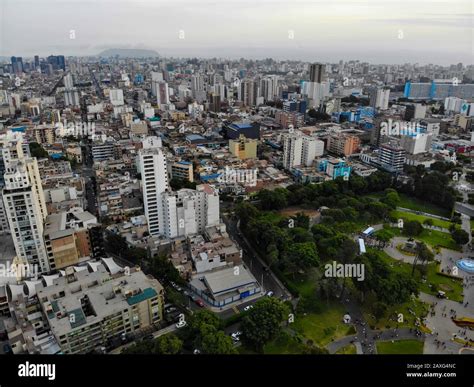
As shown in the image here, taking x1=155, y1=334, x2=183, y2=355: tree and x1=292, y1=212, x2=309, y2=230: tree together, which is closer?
x1=155, y1=334, x2=183, y2=355: tree

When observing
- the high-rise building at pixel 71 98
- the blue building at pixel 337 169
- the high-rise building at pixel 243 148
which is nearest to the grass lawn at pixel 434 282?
the blue building at pixel 337 169

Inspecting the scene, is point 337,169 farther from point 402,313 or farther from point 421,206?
point 402,313

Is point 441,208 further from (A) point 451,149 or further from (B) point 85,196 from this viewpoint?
(B) point 85,196

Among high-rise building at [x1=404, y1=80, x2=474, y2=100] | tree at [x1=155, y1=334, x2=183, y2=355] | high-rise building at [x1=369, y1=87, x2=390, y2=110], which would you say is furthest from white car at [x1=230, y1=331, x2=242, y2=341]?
high-rise building at [x1=404, y1=80, x2=474, y2=100]

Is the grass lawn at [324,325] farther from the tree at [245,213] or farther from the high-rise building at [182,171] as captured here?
the high-rise building at [182,171]

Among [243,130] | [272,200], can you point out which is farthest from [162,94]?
[272,200]

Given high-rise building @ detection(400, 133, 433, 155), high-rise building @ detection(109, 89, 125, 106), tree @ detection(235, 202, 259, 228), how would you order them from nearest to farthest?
tree @ detection(235, 202, 259, 228), high-rise building @ detection(400, 133, 433, 155), high-rise building @ detection(109, 89, 125, 106)

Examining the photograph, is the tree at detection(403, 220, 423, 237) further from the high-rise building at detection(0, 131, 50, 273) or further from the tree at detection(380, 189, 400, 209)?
the high-rise building at detection(0, 131, 50, 273)
